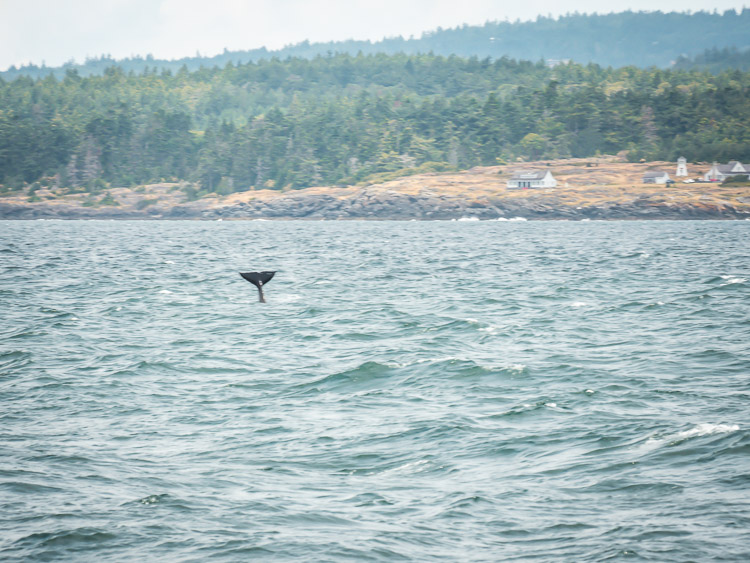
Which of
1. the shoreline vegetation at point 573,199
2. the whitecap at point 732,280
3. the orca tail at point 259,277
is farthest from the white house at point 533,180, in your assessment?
the orca tail at point 259,277

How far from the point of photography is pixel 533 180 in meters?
190

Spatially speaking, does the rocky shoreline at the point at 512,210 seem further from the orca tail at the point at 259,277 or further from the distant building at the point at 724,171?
the orca tail at the point at 259,277

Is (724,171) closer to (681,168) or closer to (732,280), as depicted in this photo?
(681,168)

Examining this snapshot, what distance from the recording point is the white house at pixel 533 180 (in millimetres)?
188875

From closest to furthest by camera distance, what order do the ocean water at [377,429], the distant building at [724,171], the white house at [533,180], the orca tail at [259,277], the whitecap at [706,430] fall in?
the ocean water at [377,429], the whitecap at [706,430], the orca tail at [259,277], the distant building at [724,171], the white house at [533,180]

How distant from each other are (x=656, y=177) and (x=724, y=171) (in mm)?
15087

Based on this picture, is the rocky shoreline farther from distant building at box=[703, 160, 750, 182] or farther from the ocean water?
the ocean water

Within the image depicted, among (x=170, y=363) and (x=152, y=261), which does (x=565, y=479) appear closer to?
(x=170, y=363)

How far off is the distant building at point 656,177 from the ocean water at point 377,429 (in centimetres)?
14550

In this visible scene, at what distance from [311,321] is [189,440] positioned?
18594 mm

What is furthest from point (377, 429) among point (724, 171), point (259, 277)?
point (724, 171)

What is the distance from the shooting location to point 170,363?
2622 centimetres

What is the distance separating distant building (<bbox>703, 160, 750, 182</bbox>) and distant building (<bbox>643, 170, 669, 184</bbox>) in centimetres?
962

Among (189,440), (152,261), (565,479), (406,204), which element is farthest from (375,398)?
(406,204)
